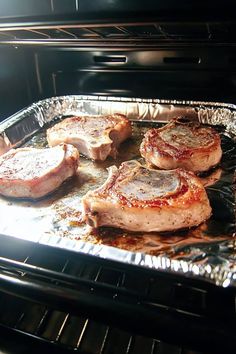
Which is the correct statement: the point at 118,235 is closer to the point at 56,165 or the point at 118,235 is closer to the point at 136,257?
the point at 136,257

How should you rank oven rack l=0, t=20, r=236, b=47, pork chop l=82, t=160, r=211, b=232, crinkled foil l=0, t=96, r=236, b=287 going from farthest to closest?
oven rack l=0, t=20, r=236, b=47, pork chop l=82, t=160, r=211, b=232, crinkled foil l=0, t=96, r=236, b=287

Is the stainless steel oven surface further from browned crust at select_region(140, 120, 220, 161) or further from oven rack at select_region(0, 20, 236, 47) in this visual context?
browned crust at select_region(140, 120, 220, 161)

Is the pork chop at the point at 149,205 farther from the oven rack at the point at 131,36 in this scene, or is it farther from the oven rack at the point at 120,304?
the oven rack at the point at 131,36

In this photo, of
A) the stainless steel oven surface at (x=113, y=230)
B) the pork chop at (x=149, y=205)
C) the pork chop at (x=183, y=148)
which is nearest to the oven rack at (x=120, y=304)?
the stainless steel oven surface at (x=113, y=230)

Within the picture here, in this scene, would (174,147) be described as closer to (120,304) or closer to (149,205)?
(149,205)

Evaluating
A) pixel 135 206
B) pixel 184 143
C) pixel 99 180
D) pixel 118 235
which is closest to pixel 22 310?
pixel 118 235

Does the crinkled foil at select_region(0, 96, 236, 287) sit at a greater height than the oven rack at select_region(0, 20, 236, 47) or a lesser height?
lesser

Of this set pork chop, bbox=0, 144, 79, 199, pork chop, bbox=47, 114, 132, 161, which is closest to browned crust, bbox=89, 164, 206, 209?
pork chop, bbox=0, 144, 79, 199
